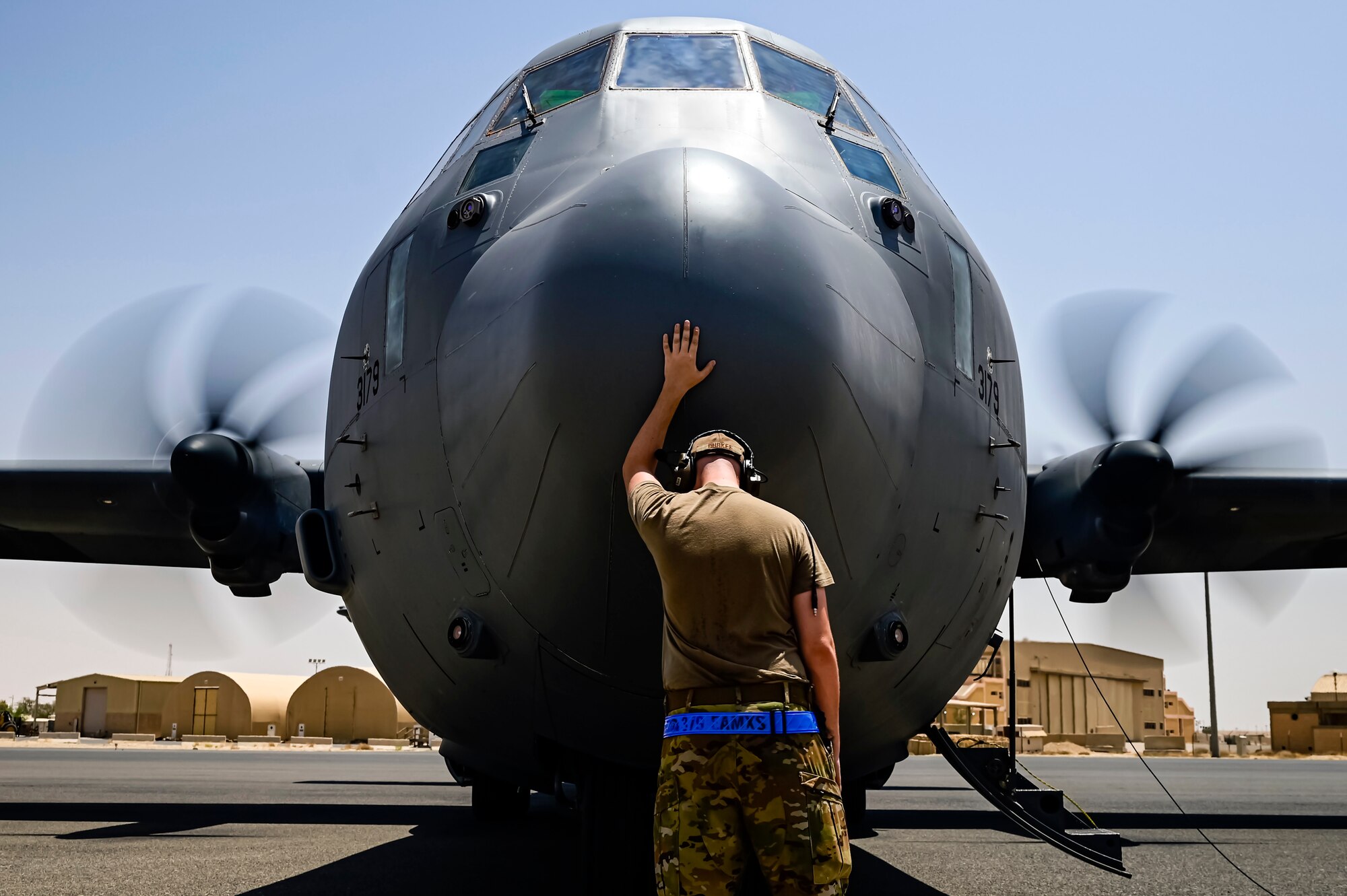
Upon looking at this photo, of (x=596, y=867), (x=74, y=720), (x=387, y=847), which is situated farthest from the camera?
(x=74, y=720)

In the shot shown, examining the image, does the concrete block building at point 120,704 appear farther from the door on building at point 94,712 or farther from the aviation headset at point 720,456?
the aviation headset at point 720,456

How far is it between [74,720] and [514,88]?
58969 millimetres

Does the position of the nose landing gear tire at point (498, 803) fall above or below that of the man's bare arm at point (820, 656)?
below

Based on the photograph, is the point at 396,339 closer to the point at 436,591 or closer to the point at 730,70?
the point at 436,591

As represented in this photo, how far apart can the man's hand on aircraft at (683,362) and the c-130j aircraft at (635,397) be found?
0.16 feet

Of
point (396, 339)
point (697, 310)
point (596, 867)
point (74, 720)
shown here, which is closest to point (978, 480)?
point (697, 310)

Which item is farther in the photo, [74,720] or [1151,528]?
[74,720]

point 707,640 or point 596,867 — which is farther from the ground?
point 707,640

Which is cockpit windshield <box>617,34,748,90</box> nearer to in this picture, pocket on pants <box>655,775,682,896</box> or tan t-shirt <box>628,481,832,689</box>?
tan t-shirt <box>628,481,832,689</box>

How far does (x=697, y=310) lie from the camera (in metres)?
4.00

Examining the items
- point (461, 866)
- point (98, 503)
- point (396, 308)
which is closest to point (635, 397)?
point (396, 308)

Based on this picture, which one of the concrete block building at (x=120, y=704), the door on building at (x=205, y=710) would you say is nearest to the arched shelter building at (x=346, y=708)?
the door on building at (x=205, y=710)

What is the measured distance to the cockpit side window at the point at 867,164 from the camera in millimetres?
5664

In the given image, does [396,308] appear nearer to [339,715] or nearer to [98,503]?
[98,503]
